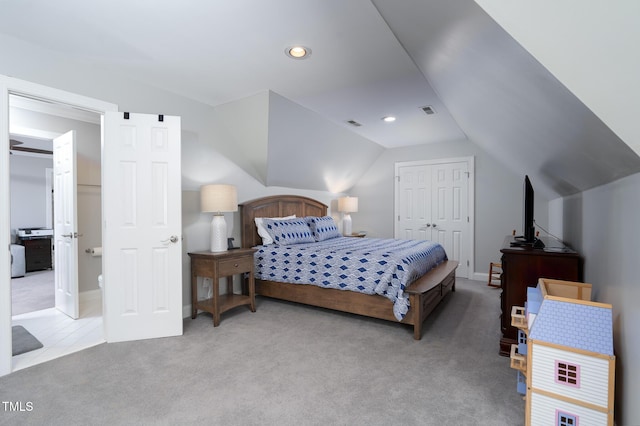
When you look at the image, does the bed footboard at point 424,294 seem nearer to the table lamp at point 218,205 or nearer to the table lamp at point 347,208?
the table lamp at point 218,205

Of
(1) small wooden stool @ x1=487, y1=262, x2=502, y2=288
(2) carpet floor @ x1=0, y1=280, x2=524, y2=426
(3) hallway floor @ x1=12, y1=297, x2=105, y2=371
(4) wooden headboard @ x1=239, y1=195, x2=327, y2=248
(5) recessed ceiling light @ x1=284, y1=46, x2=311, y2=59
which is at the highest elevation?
(5) recessed ceiling light @ x1=284, y1=46, x2=311, y2=59

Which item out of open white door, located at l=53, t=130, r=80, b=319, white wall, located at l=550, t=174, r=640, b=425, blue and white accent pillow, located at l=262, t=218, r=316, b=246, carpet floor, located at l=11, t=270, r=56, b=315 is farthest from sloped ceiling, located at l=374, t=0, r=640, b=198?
carpet floor, located at l=11, t=270, r=56, b=315

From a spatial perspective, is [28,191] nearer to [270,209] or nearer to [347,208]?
[270,209]

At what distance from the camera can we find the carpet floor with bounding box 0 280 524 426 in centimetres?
178

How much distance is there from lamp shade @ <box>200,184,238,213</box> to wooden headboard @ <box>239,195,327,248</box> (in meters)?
0.61

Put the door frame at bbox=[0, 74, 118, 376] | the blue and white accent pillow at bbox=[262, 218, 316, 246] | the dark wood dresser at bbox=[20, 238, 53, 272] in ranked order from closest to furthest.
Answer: the door frame at bbox=[0, 74, 118, 376]
the blue and white accent pillow at bbox=[262, 218, 316, 246]
the dark wood dresser at bbox=[20, 238, 53, 272]

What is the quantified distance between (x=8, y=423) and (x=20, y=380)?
578 millimetres

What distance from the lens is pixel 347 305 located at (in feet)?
10.8

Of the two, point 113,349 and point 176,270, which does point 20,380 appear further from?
point 176,270

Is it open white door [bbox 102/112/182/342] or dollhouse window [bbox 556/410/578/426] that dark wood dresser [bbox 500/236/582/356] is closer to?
dollhouse window [bbox 556/410/578/426]

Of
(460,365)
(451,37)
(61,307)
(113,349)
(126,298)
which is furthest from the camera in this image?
(61,307)

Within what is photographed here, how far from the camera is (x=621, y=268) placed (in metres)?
1.59

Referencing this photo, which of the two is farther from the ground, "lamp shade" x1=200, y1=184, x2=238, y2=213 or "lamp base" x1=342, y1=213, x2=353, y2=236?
"lamp shade" x1=200, y1=184, x2=238, y2=213

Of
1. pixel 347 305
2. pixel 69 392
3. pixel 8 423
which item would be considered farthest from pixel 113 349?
pixel 347 305
